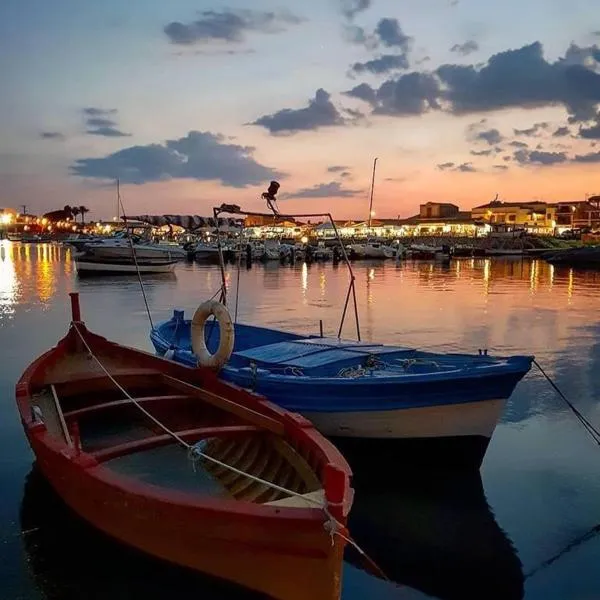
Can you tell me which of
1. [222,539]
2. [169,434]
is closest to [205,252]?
[169,434]

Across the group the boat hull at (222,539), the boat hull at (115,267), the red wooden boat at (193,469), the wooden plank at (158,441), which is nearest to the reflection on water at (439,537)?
the red wooden boat at (193,469)

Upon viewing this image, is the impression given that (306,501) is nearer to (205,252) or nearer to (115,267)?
(115,267)

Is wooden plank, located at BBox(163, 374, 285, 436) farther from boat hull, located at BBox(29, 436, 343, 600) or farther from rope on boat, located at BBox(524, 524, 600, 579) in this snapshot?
rope on boat, located at BBox(524, 524, 600, 579)

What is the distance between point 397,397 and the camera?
342 inches

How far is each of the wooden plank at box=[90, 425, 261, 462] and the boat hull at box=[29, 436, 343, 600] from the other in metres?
0.38

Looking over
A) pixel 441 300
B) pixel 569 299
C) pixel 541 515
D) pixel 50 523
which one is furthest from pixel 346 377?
pixel 569 299

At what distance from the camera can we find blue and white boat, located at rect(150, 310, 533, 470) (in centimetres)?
856

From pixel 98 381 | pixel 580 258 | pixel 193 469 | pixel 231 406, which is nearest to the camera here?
pixel 193 469

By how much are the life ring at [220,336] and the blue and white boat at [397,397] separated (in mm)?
458

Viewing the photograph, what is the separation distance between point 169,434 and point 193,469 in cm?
150

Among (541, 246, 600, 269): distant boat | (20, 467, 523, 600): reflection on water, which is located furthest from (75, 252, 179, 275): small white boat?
(541, 246, 600, 269): distant boat

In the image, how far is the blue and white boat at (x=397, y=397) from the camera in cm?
856

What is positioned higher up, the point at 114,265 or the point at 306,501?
the point at 306,501

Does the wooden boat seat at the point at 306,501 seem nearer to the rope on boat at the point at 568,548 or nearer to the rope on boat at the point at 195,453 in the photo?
the rope on boat at the point at 195,453
